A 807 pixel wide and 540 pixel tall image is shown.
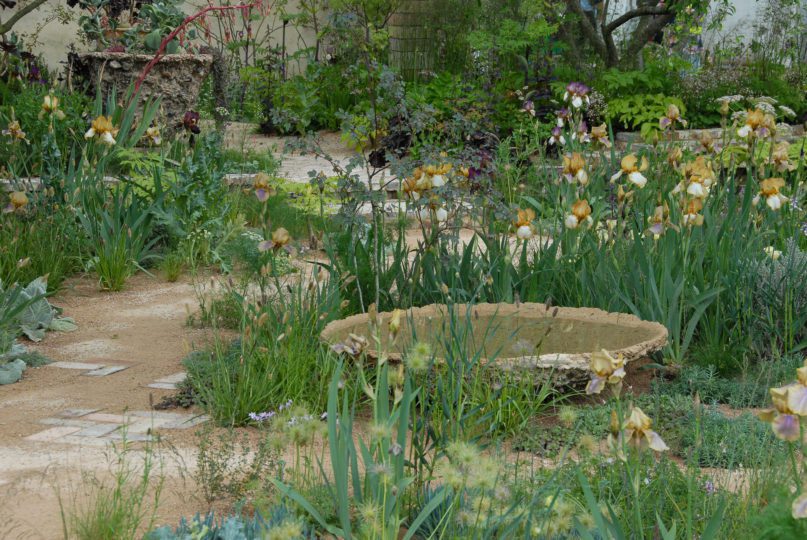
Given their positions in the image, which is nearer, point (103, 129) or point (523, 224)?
point (523, 224)

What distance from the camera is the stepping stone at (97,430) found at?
11.2 feet

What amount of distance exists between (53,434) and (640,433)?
2.27m

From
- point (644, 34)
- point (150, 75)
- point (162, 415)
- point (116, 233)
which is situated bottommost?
point (162, 415)

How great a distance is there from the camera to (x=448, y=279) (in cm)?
448

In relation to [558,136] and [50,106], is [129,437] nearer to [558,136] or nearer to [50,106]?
[50,106]

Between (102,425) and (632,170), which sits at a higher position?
(632,170)

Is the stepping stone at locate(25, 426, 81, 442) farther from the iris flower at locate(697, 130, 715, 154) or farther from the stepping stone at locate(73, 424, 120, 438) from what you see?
the iris flower at locate(697, 130, 715, 154)

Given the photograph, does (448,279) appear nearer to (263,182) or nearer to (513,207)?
(513,207)

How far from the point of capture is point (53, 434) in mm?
3441

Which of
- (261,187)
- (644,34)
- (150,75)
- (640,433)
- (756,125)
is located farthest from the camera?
(644,34)

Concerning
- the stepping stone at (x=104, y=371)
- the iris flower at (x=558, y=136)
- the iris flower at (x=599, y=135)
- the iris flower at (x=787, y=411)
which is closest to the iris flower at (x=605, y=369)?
the iris flower at (x=787, y=411)

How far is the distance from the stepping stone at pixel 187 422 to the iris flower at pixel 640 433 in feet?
6.64

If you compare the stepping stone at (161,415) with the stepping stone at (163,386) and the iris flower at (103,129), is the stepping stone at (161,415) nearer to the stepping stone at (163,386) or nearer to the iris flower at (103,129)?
the stepping stone at (163,386)

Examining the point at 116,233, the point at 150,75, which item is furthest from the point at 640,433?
the point at 150,75
